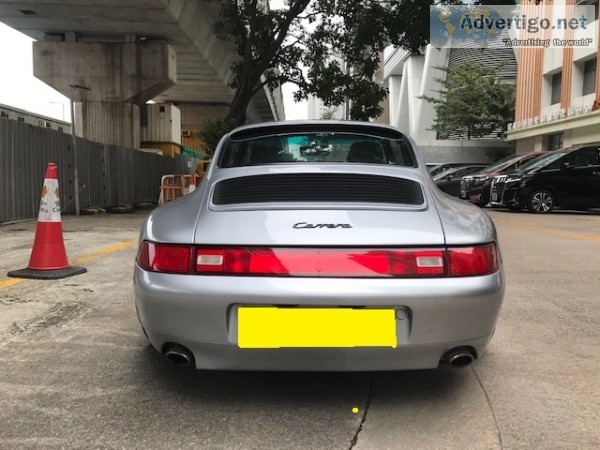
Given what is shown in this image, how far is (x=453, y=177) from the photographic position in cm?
1889

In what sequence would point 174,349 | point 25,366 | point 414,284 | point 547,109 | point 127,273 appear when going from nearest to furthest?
point 414,284 < point 174,349 < point 25,366 < point 127,273 < point 547,109

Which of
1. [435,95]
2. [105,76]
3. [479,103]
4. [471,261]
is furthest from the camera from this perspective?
[435,95]

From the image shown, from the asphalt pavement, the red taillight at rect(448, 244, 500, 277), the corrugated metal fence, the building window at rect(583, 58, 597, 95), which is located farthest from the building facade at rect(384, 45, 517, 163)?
the red taillight at rect(448, 244, 500, 277)

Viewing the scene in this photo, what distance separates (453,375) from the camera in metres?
2.95

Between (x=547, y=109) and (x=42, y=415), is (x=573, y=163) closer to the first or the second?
(x=42, y=415)

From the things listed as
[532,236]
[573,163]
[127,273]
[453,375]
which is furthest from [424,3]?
[453,375]

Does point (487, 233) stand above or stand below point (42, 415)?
above

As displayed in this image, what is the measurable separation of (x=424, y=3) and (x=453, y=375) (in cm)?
1447

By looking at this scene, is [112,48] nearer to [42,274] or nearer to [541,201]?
[541,201]

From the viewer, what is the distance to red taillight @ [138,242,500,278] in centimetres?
230

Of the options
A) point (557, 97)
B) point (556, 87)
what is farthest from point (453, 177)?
point (556, 87)

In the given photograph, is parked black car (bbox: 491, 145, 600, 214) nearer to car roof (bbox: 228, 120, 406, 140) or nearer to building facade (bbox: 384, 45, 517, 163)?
car roof (bbox: 228, 120, 406, 140)

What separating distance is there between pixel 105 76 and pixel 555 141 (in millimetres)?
20021

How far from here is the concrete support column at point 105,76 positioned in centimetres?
1780
